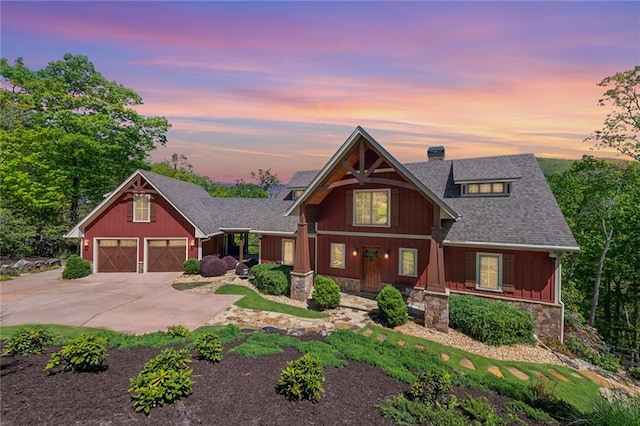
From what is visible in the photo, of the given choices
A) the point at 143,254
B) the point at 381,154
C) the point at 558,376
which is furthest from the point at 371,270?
the point at 143,254

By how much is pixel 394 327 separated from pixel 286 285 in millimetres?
6019

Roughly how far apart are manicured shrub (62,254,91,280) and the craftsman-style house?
121cm

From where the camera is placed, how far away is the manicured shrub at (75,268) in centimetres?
1744

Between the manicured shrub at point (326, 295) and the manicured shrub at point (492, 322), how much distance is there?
4.83 metres

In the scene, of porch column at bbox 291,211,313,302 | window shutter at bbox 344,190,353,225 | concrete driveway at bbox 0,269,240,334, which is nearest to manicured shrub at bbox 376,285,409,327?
porch column at bbox 291,211,313,302

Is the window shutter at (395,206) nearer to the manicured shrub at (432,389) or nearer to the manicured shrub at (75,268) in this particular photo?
the manicured shrub at (432,389)

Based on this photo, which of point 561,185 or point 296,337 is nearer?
point 296,337

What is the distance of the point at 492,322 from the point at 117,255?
72.4 ft

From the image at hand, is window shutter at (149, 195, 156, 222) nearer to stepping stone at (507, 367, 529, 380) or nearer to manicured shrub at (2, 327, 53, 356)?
manicured shrub at (2, 327, 53, 356)

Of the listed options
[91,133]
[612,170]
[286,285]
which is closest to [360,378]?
[286,285]

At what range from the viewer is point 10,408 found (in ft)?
15.5

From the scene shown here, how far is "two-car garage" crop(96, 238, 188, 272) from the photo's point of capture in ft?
64.2

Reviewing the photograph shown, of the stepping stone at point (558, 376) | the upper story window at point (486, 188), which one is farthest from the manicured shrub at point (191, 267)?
the stepping stone at point (558, 376)

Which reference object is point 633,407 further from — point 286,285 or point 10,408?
point 286,285
